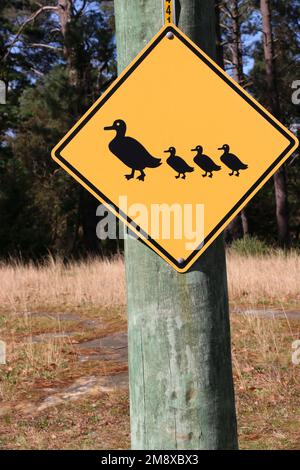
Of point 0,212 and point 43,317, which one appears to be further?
point 0,212

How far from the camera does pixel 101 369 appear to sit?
598cm

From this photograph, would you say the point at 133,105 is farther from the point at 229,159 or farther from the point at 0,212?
the point at 0,212

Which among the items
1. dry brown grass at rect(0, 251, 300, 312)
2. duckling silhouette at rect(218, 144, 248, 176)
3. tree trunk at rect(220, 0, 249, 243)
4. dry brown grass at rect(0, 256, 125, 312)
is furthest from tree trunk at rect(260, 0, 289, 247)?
duckling silhouette at rect(218, 144, 248, 176)

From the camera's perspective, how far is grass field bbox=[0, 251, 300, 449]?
454 cm

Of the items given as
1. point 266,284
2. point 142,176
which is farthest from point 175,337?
point 266,284

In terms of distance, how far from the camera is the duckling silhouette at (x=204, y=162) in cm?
237

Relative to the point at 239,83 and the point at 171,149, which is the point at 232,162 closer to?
the point at 171,149

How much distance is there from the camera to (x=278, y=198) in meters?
21.7

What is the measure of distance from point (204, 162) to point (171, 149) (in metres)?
0.13

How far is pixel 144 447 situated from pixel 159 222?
2.68 feet

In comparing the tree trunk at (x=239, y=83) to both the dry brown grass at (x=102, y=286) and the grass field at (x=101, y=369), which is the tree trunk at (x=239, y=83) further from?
the grass field at (x=101, y=369)

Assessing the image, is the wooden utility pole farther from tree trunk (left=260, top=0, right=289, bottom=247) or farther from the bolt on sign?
tree trunk (left=260, top=0, right=289, bottom=247)

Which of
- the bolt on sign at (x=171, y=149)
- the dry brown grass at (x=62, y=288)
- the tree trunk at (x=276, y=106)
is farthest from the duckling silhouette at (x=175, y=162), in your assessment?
the tree trunk at (x=276, y=106)

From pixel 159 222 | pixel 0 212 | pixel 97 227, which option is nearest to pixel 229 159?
pixel 159 222
